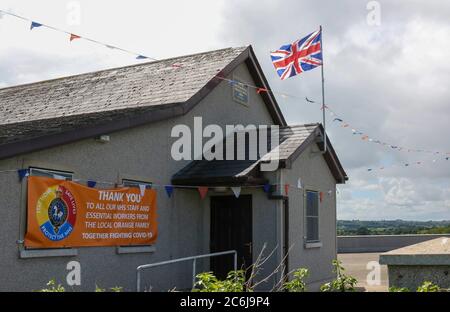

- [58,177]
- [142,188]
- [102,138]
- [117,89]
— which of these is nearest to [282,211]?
[142,188]

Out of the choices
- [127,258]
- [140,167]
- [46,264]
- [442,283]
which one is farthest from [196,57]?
[442,283]

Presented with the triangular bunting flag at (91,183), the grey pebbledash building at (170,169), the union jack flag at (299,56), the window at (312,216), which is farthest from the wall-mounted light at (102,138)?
the union jack flag at (299,56)

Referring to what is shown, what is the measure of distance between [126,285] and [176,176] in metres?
2.66

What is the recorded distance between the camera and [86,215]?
34.4 feet

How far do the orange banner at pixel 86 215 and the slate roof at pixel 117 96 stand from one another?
95 cm

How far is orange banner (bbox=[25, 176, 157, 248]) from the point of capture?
31.3ft

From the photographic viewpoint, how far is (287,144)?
1373 centimetres

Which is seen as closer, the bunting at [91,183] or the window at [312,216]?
the bunting at [91,183]

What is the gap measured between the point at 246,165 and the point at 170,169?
5.42 feet

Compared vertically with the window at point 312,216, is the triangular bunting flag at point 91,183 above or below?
above

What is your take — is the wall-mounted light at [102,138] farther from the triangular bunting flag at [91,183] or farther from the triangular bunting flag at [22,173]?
the triangular bunting flag at [22,173]

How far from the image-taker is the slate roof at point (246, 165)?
12.6 m

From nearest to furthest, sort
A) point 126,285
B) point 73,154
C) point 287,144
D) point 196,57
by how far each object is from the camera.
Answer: point 73,154
point 126,285
point 287,144
point 196,57
